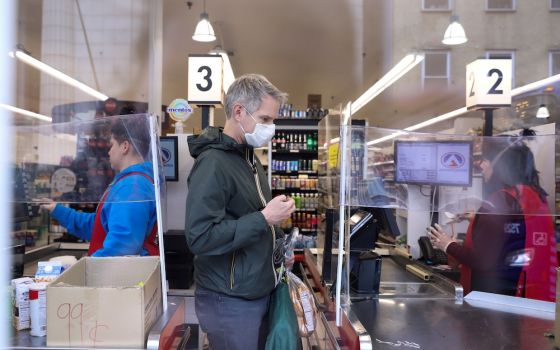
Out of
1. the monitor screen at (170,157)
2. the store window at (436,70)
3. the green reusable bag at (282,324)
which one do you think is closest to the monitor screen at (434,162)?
the green reusable bag at (282,324)

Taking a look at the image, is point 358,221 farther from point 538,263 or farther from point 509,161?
point 538,263

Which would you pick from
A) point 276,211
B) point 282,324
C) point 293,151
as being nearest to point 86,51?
point 293,151

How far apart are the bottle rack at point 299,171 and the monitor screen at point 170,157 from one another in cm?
298

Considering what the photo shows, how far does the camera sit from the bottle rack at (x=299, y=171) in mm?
6688

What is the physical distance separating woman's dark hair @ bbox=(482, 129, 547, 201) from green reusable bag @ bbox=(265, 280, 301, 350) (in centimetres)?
126

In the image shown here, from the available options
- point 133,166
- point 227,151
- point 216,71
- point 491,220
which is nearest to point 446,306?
point 491,220

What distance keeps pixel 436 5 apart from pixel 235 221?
11.7 m

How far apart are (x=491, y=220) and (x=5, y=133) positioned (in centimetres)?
269

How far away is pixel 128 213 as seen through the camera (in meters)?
2.11

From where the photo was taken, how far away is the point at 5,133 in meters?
0.77

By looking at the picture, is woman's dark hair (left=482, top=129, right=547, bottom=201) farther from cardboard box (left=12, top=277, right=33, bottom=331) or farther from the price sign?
the price sign

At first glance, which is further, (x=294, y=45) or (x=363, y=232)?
(x=294, y=45)

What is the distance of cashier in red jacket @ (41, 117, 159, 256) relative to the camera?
1.97 m

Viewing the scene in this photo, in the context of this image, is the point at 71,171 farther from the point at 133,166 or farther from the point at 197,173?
the point at 197,173
